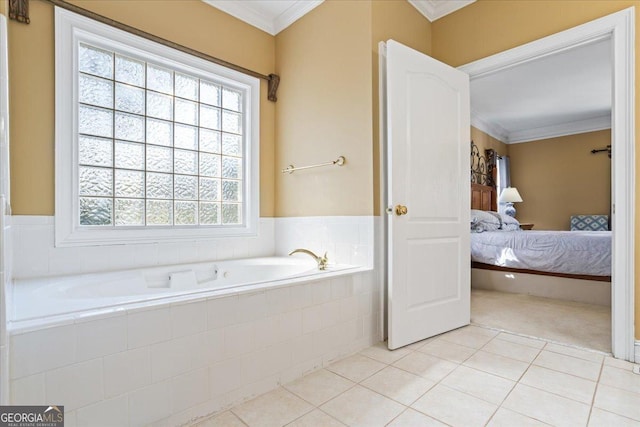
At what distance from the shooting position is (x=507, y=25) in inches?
95.6

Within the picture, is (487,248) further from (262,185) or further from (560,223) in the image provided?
(560,223)

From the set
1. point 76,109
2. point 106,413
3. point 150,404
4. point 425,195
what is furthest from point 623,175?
point 76,109

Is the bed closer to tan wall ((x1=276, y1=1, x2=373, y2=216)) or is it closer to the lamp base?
tan wall ((x1=276, y1=1, x2=373, y2=216))

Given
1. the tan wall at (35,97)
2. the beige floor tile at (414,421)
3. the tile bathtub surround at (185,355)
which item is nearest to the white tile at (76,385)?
Result: the tile bathtub surround at (185,355)

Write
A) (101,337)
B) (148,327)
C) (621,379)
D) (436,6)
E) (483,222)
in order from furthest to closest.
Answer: (483,222), (436,6), (621,379), (148,327), (101,337)

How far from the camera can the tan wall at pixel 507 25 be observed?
6.61ft

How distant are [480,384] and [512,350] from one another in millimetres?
607

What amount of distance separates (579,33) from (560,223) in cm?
526

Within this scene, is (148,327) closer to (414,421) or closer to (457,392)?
(414,421)

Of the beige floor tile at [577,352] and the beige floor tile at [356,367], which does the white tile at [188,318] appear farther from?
the beige floor tile at [577,352]

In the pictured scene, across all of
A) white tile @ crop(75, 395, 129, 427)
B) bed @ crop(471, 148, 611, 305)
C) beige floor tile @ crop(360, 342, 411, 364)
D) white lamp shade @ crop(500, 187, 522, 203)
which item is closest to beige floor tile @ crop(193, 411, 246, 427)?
white tile @ crop(75, 395, 129, 427)

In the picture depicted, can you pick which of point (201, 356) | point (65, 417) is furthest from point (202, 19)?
point (65, 417)

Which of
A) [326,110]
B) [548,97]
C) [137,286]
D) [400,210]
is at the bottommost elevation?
[137,286]

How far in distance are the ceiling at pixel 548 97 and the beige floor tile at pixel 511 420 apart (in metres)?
2.54
